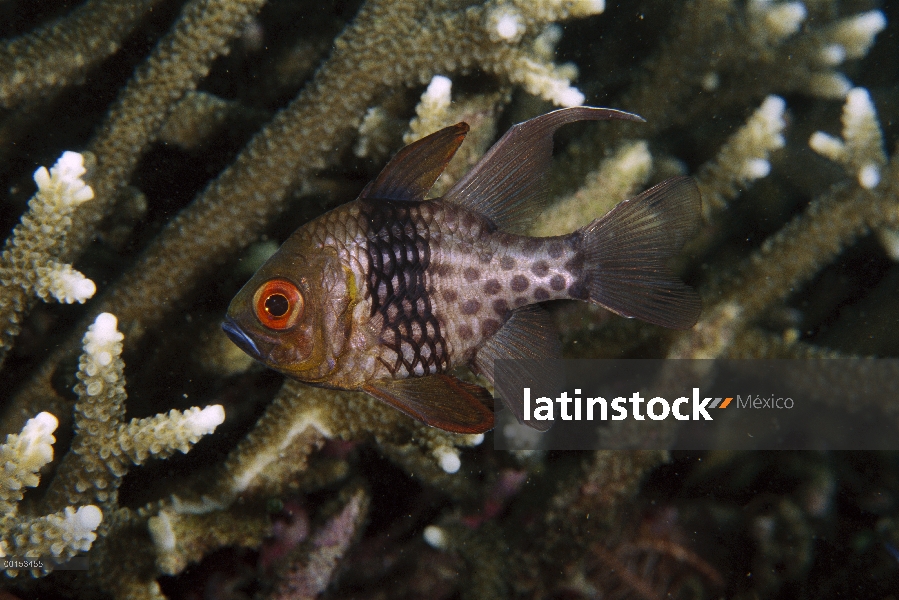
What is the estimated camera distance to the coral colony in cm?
220

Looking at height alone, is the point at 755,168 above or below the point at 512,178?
below

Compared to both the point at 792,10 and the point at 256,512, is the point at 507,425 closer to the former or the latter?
the point at 256,512

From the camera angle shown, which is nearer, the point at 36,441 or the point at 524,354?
the point at 36,441

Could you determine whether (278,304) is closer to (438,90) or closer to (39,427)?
(39,427)

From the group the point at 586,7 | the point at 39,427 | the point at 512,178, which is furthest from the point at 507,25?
the point at 39,427

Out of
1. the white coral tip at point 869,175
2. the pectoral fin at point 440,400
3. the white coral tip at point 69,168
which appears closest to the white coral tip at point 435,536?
the pectoral fin at point 440,400

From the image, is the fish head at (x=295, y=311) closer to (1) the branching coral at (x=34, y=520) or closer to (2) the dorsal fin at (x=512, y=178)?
(2) the dorsal fin at (x=512, y=178)

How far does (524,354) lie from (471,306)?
252 mm

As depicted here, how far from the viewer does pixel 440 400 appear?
1708 mm

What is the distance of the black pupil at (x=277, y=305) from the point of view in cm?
166

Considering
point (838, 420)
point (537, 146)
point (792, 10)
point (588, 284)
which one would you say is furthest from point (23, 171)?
point (838, 420)

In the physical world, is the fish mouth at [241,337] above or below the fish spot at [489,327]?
above

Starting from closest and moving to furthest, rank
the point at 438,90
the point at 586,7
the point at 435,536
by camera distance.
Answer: the point at 438,90
the point at 586,7
the point at 435,536

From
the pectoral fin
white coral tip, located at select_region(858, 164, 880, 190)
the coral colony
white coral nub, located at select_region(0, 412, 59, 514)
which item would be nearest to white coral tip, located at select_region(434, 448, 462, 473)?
the coral colony
